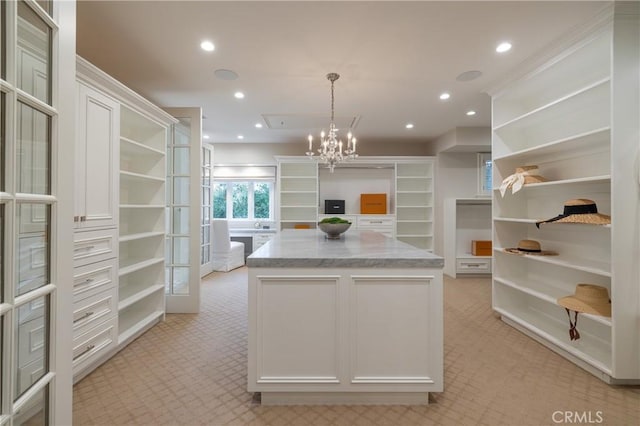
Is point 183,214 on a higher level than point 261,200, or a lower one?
lower

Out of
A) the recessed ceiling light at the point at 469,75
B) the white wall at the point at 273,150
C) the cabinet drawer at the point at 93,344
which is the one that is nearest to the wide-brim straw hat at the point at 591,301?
the recessed ceiling light at the point at 469,75

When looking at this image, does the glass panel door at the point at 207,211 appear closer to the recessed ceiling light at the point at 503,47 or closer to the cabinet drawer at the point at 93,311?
the cabinet drawer at the point at 93,311

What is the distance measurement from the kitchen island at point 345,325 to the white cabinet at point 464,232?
3.69m

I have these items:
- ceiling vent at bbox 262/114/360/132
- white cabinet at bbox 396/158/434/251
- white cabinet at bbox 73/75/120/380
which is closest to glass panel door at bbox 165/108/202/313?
white cabinet at bbox 73/75/120/380

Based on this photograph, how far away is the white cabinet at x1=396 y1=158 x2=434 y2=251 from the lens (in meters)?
5.76

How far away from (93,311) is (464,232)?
5.49m

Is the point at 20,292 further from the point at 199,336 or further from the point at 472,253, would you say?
the point at 472,253

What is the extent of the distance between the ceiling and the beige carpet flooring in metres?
2.56

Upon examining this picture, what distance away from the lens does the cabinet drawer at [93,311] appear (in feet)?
6.33

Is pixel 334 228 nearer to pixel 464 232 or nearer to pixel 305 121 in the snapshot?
pixel 305 121

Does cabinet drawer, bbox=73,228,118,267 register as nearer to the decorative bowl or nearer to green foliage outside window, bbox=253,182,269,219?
the decorative bowl

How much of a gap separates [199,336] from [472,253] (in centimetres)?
472

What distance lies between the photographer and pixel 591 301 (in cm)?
204

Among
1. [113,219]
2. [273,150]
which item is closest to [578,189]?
[113,219]
